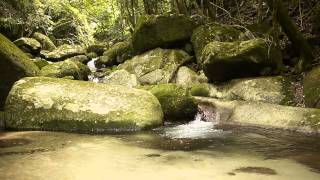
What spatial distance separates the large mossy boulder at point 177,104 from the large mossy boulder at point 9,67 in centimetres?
295

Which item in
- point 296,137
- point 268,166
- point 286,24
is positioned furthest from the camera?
point 286,24

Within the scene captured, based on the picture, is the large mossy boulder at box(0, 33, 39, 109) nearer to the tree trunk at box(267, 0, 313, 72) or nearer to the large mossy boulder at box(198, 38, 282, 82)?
the large mossy boulder at box(198, 38, 282, 82)

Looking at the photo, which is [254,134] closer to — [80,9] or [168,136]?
[168,136]

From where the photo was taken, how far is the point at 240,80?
33.3 ft

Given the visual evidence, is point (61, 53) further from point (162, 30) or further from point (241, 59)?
point (241, 59)

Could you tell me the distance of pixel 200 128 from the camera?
27.1 feet

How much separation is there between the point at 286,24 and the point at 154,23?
575 cm

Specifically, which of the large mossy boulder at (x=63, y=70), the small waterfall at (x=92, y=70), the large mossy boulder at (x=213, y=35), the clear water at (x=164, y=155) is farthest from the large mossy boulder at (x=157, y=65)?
the clear water at (x=164, y=155)

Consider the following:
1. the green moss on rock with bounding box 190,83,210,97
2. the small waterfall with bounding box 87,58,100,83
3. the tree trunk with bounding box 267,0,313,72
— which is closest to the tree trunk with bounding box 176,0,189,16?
the small waterfall with bounding box 87,58,100,83

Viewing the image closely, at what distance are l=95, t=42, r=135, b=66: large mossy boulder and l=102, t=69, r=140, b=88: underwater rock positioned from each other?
2309 millimetres

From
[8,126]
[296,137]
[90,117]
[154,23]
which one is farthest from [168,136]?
[154,23]

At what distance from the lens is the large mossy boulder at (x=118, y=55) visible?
16.8 metres

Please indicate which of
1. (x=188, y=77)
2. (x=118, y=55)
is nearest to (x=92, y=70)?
(x=118, y=55)

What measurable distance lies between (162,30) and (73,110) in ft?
23.5
